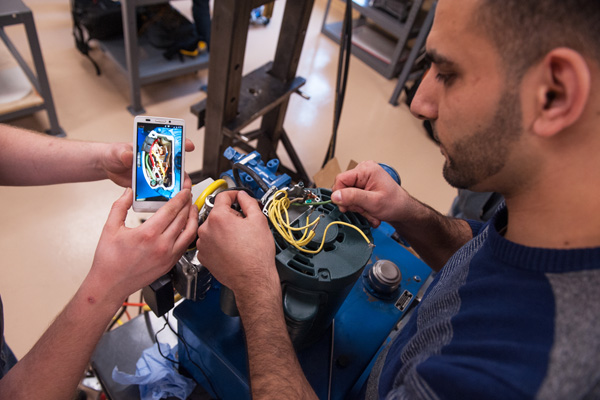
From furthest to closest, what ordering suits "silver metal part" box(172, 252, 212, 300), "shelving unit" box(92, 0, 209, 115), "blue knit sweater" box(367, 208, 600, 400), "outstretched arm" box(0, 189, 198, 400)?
"shelving unit" box(92, 0, 209, 115)
"silver metal part" box(172, 252, 212, 300)
"outstretched arm" box(0, 189, 198, 400)
"blue knit sweater" box(367, 208, 600, 400)

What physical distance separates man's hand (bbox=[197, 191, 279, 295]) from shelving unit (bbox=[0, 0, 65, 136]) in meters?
1.67

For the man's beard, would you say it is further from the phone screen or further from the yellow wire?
the phone screen

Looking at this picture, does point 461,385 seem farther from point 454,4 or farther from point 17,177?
point 17,177

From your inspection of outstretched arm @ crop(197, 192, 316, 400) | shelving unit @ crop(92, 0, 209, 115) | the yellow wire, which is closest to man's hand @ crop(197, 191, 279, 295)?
outstretched arm @ crop(197, 192, 316, 400)

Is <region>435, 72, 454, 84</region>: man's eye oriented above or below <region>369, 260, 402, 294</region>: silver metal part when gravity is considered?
above

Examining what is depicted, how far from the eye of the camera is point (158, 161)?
2.79 feet

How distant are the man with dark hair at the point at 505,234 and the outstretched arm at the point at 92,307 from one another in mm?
105

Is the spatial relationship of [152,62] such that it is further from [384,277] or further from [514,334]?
[514,334]

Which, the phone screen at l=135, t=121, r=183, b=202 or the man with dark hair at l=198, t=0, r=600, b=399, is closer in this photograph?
the man with dark hair at l=198, t=0, r=600, b=399

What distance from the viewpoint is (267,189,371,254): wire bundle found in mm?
704

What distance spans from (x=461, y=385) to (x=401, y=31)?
315 cm

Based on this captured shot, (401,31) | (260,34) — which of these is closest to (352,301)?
(401,31)

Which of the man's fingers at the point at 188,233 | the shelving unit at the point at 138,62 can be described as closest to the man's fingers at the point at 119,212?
the man's fingers at the point at 188,233

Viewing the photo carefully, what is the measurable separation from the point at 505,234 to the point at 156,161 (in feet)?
2.42
